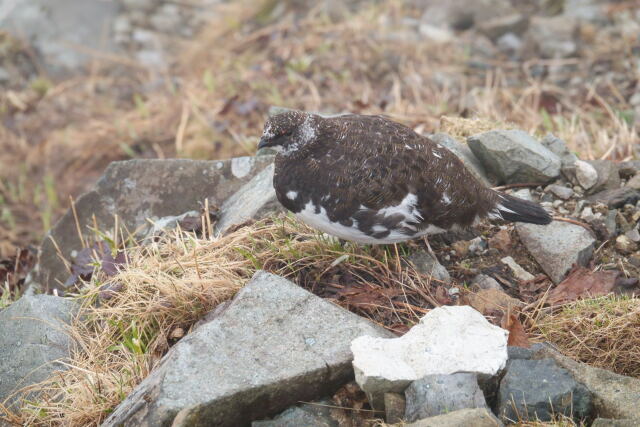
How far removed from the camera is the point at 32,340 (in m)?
3.15

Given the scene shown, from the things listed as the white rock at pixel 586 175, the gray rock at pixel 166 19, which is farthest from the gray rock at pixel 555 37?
the gray rock at pixel 166 19

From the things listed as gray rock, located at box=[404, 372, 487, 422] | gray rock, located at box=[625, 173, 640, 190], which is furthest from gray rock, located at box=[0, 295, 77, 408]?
gray rock, located at box=[625, 173, 640, 190]

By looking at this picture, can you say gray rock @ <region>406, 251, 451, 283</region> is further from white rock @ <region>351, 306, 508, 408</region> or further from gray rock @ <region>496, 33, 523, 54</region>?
gray rock @ <region>496, 33, 523, 54</region>

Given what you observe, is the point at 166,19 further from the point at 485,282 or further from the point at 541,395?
the point at 541,395

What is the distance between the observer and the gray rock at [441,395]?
89.7 inches

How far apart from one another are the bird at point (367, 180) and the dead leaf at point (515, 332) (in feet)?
1.96

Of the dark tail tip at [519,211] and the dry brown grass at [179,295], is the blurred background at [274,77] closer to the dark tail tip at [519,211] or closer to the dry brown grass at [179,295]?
the dark tail tip at [519,211]

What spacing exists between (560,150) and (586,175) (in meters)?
0.32

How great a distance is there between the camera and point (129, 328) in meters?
3.09

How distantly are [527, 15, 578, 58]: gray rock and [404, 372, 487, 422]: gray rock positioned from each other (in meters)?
5.47

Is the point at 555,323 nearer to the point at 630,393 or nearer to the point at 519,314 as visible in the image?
the point at 519,314

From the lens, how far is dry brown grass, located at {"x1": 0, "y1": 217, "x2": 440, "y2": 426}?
282 cm

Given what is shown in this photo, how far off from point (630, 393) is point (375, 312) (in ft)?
3.61

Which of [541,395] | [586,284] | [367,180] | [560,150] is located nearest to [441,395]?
[541,395]
